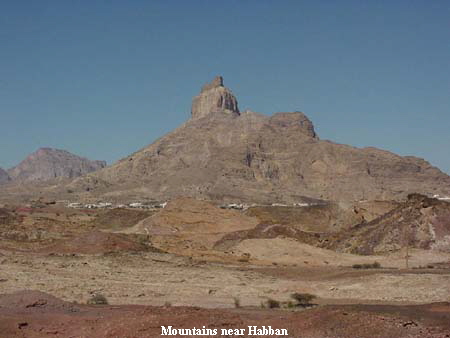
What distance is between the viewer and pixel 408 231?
5269 centimetres

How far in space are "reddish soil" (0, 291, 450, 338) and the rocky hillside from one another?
32239 millimetres

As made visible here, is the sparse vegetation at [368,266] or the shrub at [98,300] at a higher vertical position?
the sparse vegetation at [368,266]

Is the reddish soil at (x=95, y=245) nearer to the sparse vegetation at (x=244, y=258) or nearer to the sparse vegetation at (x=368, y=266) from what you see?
the sparse vegetation at (x=244, y=258)

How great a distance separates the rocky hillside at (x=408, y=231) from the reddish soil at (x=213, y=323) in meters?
32.2

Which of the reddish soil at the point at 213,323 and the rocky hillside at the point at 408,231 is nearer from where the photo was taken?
the reddish soil at the point at 213,323

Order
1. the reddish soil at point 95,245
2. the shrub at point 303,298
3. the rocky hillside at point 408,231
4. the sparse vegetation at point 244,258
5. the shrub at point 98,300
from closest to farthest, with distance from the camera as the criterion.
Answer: the shrub at point 98,300
the shrub at point 303,298
the reddish soil at point 95,245
the sparse vegetation at point 244,258
the rocky hillside at point 408,231

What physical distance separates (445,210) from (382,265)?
10552mm

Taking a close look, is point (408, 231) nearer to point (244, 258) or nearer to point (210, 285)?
point (244, 258)

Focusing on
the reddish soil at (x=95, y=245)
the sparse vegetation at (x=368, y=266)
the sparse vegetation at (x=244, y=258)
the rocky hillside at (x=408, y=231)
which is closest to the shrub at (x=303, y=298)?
the sparse vegetation at (x=368, y=266)

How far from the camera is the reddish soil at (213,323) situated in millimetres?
16047

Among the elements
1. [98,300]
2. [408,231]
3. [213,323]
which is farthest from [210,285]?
[408,231]

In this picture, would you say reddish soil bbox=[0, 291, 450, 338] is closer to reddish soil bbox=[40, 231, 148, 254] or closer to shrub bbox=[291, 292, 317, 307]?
shrub bbox=[291, 292, 317, 307]

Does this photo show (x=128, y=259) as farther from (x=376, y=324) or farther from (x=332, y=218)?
(x=332, y=218)

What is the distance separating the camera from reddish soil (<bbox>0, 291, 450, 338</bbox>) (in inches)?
632
